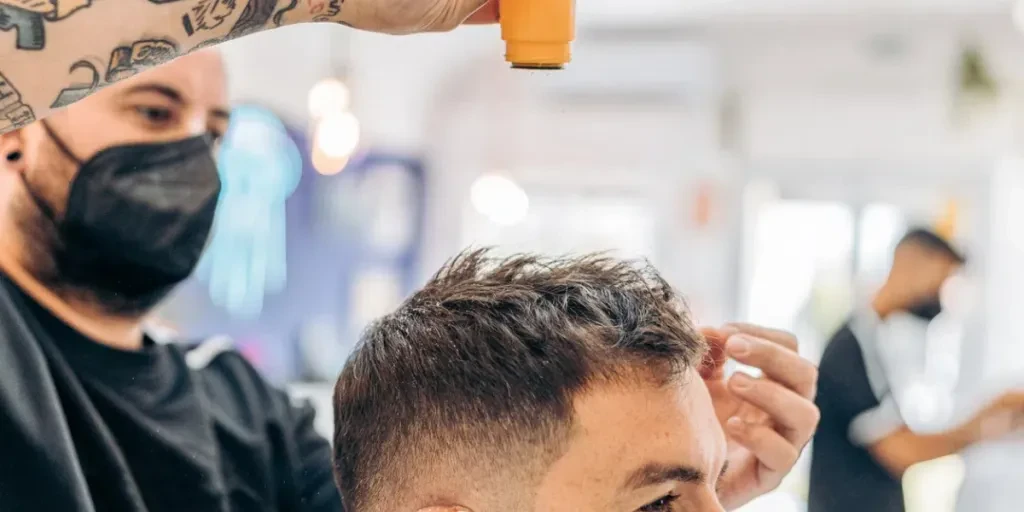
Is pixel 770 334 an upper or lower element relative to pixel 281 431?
upper

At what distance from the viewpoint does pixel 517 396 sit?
966 mm

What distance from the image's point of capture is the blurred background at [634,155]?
3.62 meters

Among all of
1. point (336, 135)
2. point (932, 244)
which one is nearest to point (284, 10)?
point (932, 244)

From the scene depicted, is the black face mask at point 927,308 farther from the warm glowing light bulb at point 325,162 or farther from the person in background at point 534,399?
the warm glowing light bulb at point 325,162

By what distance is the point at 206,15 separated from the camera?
0.74 m

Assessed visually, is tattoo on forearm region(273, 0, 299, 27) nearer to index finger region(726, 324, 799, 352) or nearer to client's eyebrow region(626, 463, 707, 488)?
client's eyebrow region(626, 463, 707, 488)

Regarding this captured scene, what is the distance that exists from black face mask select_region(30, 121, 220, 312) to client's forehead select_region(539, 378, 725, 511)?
66 centimetres

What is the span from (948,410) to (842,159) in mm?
2363

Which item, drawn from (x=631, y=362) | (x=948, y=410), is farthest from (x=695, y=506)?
(x=948, y=410)

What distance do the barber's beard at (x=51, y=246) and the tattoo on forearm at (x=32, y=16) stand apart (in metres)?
0.62

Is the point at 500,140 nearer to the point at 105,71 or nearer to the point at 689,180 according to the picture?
the point at 689,180

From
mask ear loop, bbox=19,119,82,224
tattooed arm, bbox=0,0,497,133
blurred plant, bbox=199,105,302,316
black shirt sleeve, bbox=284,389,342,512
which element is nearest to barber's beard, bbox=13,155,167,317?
mask ear loop, bbox=19,119,82,224

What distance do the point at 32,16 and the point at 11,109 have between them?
2.8 inches

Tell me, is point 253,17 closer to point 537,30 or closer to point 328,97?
point 537,30
